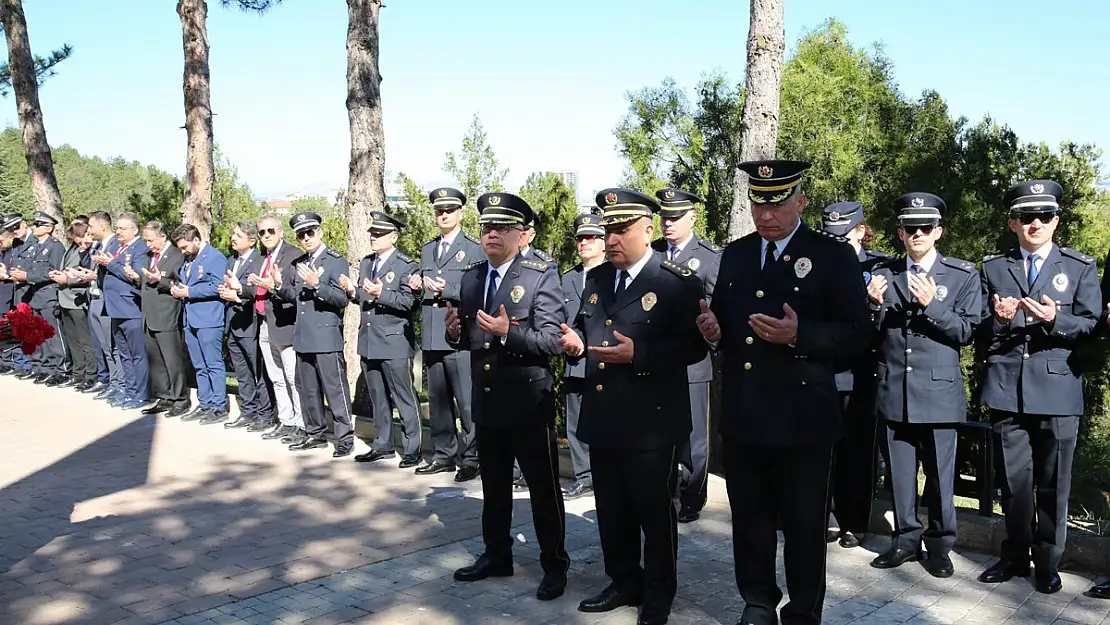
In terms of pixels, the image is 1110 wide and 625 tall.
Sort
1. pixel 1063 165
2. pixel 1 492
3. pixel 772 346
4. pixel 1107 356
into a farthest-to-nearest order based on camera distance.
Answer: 1. pixel 1063 165
2. pixel 1 492
3. pixel 1107 356
4. pixel 772 346

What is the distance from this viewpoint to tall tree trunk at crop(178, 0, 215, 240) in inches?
610

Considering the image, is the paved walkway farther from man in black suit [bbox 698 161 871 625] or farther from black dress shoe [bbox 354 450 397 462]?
man in black suit [bbox 698 161 871 625]

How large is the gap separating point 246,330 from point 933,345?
709 cm

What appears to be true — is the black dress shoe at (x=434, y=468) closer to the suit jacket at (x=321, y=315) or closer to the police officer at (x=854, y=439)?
the suit jacket at (x=321, y=315)

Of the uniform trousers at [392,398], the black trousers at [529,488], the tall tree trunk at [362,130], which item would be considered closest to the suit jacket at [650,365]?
the black trousers at [529,488]

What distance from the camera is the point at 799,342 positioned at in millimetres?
4391

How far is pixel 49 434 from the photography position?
1049cm

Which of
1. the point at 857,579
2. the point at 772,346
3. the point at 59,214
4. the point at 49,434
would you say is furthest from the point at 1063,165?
the point at 59,214

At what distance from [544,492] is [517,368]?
0.73 meters

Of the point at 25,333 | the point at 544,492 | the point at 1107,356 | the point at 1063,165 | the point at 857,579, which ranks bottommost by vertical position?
the point at 857,579

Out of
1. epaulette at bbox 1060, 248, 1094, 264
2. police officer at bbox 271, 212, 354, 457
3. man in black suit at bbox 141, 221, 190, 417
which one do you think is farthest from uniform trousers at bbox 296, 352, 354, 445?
epaulette at bbox 1060, 248, 1094, 264

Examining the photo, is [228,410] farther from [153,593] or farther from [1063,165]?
[1063,165]

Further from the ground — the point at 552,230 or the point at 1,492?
the point at 552,230

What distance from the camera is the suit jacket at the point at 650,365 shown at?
4.89m
